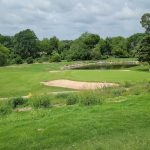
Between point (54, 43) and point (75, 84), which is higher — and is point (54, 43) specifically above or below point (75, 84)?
above

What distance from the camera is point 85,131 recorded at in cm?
1296

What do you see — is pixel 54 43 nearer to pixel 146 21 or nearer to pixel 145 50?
pixel 146 21

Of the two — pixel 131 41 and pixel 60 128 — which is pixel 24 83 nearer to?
pixel 60 128

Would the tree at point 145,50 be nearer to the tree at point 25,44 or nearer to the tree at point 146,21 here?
the tree at point 146,21

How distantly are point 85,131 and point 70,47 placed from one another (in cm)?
11748

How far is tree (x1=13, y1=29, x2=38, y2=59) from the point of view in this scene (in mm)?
133500

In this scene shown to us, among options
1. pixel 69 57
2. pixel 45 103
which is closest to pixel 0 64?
pixel 69 57

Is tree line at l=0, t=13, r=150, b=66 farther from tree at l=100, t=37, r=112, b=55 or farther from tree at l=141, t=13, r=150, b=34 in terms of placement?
tree at l=141, t=13, r=150, b=34

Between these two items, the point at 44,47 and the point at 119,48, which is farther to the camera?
the point at 44,47

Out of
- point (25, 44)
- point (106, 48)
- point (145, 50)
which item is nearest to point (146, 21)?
point (145, 50)

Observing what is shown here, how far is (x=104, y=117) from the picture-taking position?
1514 cm

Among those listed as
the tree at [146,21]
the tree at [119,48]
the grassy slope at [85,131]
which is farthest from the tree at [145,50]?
the tree at [119,48]

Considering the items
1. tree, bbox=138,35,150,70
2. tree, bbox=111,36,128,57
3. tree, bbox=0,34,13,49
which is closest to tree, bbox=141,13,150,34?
tree, bbox=138,35,150,70

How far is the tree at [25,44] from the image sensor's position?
13350 cm
